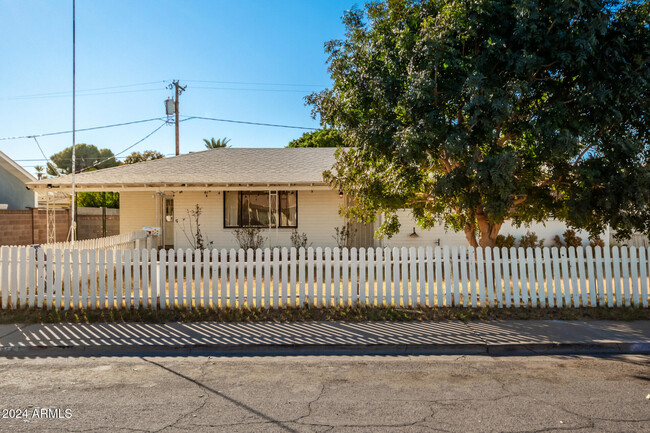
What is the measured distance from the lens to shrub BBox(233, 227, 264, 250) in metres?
15.6

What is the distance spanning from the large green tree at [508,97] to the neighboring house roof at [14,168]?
64.0 feet

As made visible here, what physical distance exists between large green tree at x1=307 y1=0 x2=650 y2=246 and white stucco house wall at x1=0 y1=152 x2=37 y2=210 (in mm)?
19907

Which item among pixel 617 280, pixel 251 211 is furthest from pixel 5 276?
pixel 617 280

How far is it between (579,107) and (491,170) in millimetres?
2401

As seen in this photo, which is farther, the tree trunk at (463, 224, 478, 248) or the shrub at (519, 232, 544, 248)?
the shrub at (519, 232, 544, 248)

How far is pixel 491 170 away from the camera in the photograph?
7266 millimetres

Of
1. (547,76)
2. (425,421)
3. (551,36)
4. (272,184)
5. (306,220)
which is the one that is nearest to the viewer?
(425,421)

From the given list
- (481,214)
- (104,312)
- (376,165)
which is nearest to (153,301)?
(104,312)

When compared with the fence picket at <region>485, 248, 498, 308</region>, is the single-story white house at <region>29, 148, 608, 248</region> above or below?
above

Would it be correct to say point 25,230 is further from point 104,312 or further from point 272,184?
point 104,312

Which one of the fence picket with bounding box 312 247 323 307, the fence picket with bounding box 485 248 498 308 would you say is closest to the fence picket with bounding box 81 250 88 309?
the fence picket with bounding box 312 247 323 307

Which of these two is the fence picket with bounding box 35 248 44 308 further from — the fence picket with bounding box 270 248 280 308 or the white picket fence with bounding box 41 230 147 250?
the fence picket with bounding box 270 248 280 308

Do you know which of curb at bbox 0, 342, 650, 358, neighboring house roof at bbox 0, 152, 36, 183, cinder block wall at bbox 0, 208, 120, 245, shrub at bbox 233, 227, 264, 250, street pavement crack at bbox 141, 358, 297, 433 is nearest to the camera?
street pavement crack at bbox 141, 358, 297, 433

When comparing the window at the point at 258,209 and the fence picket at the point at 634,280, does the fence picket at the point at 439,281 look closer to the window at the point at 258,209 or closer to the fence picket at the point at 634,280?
the fence picket at the point at 634,280
